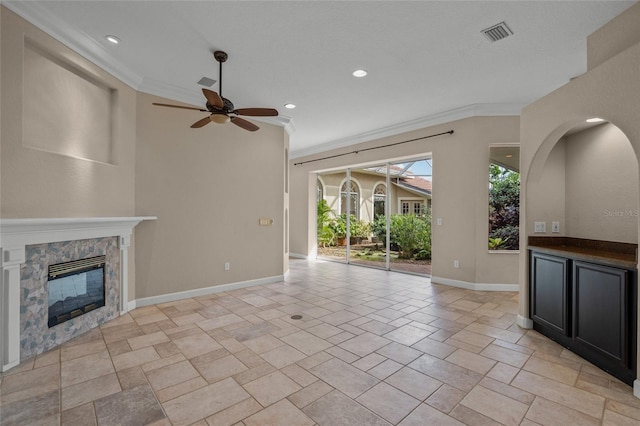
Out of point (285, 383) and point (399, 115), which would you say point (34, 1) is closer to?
point (285, 383)

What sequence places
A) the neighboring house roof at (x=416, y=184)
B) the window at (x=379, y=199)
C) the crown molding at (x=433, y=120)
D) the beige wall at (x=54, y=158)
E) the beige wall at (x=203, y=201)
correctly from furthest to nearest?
the window at (x=379, y=199)
the neighboring house roof at (x=416, y=184)
the crown molding at (x=433, y=120)
the beige wall at (x=203, y=201)
the beige wall at (x=54, y=158)

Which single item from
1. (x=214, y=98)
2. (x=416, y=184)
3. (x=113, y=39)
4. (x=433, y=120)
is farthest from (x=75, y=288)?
(x=416, y=184)

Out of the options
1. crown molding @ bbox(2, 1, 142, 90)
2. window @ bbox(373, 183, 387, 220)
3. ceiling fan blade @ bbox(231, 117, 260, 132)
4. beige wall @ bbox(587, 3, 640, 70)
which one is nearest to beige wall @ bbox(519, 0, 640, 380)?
beige wall @ bbox(587, 3, 640, 70)

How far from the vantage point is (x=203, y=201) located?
463cm

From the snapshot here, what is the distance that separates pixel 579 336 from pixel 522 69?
312cm

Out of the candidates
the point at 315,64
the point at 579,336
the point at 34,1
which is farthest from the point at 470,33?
the point at 34,1

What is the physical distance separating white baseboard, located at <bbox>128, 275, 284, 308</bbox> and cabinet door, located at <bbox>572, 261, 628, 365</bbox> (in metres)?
4.30

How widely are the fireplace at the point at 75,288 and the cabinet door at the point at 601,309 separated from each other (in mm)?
5017

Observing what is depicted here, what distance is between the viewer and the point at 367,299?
4.50 meters

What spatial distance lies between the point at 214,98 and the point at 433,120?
4.10m

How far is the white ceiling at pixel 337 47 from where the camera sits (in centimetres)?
261

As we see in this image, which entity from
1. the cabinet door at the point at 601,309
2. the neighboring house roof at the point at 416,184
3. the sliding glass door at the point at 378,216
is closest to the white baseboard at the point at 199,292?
the sliding glass door at the point at 378,216

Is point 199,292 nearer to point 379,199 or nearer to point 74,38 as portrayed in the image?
point 74,38

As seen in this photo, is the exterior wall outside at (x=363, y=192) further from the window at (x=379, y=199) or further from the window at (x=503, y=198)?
the window at (x=503, y=198)
